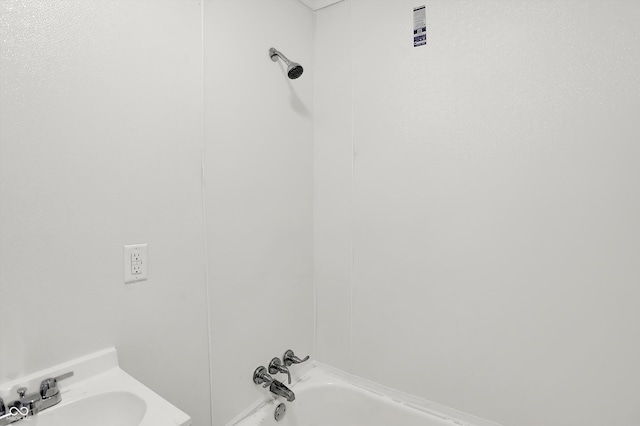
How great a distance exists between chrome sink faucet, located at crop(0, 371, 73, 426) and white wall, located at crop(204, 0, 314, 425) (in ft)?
1.80

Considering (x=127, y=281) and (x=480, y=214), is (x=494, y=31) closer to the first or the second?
(x=480, y=214)

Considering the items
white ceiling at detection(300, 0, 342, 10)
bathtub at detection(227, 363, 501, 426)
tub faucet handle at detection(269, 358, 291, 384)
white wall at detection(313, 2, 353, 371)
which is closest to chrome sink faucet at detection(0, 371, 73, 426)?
bathtub at detection(227, 363, 501, 426)

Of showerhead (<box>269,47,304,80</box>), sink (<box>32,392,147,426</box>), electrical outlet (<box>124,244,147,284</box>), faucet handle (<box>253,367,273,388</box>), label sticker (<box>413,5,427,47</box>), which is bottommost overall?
faucet handle (<box>253,367,273,388</box>)

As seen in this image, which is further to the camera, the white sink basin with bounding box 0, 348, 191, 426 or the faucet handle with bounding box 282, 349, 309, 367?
the faucet handle with bounding box 282, 349, 309, 367

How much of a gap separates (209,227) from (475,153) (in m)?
1.18

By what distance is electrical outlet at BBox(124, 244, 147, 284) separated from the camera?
105 centimetres

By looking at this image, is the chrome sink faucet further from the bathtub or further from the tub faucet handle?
the tub faucet handle

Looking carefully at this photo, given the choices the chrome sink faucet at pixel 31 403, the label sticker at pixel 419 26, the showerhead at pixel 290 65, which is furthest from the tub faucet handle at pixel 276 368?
the label sticker at pixel 419 26

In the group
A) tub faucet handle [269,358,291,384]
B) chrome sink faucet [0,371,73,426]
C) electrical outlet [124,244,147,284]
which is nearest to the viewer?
chrome sink faucet [0,371,73,426]

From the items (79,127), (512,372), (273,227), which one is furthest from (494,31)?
(79,127)

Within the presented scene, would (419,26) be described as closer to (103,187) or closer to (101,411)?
(103,187)

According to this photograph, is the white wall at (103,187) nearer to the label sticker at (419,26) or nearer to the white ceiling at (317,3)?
the white ceiling at (317,3)

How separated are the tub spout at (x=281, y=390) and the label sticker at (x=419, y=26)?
1747 millimetres

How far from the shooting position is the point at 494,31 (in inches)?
52.9
